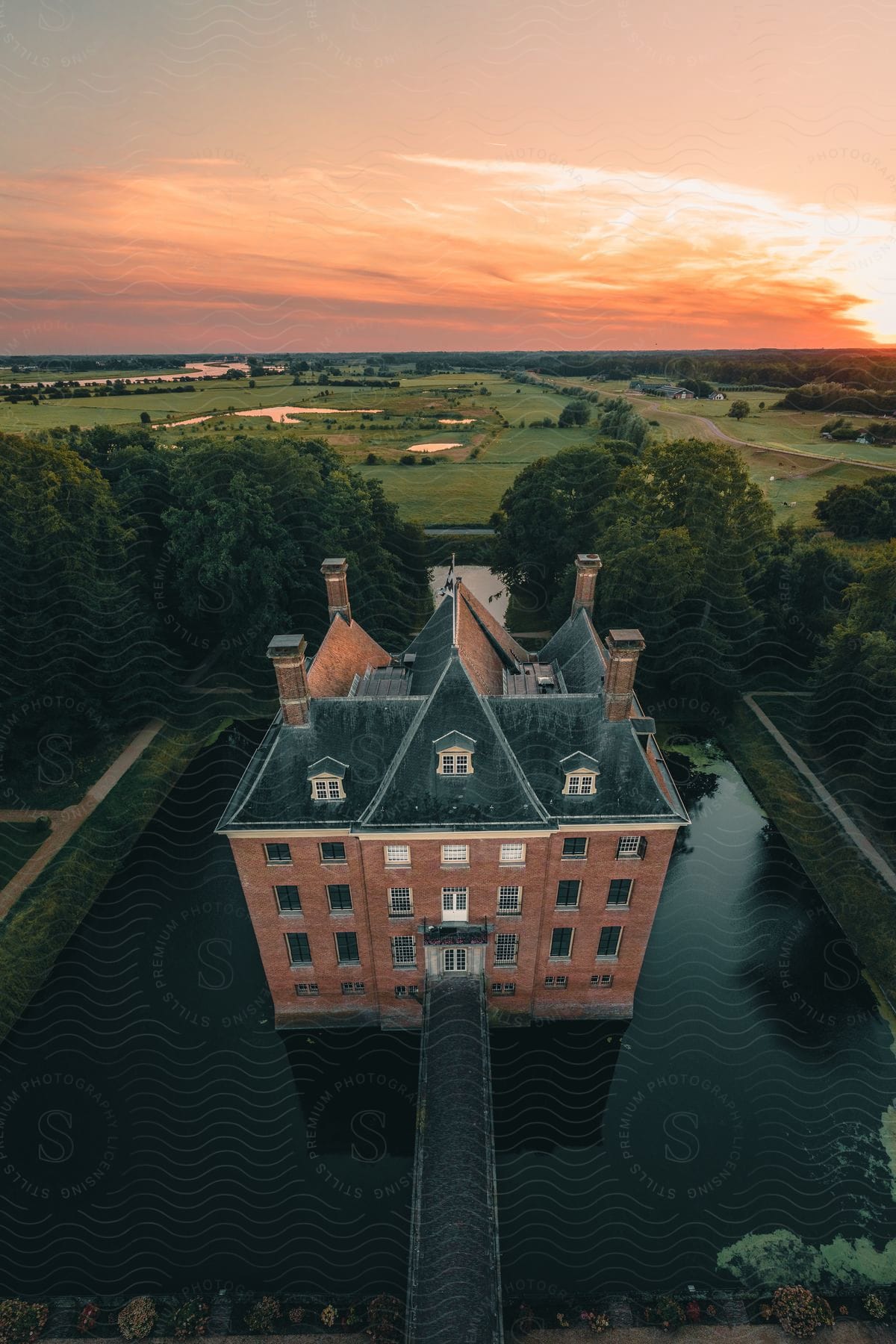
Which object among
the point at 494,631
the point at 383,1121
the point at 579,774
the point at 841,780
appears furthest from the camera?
the point at 841,780

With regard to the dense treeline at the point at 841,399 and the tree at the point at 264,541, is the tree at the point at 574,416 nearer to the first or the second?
the dense treeline at the point at 841,399

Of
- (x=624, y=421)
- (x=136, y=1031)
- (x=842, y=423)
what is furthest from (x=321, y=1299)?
(x=842, y=423)

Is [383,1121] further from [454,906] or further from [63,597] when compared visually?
[63,597]

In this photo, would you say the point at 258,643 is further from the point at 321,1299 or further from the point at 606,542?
the point at 321,1299

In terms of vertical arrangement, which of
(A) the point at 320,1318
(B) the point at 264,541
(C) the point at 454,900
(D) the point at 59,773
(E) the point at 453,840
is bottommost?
(A) the point at 320,1318

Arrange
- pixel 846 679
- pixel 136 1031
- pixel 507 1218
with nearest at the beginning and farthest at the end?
pixel 507 1218 → pixel 136 1031 → pixel 846 679

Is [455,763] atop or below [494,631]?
below

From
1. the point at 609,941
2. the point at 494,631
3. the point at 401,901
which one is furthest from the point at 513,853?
the point at 494,631
